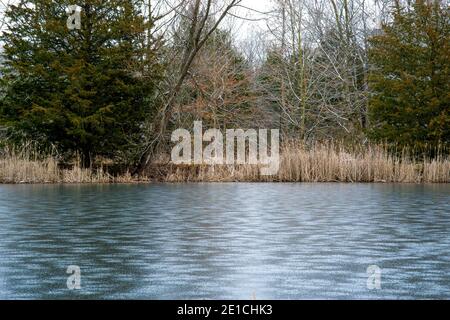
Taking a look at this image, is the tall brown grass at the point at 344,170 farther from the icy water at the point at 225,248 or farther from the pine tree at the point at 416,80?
the icy water at the point at 225,248

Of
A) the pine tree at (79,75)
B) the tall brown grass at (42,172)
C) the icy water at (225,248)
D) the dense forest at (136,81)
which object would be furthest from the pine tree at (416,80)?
the icy water at (225,248)

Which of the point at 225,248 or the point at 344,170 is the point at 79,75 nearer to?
the point at 344,170

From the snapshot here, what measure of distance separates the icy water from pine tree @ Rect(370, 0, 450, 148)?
972cm

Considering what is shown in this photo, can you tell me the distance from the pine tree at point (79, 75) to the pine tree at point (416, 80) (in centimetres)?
781

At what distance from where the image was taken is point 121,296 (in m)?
5.11

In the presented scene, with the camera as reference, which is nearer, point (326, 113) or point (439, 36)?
point (439, 36)

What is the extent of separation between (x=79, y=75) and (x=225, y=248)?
601 inches

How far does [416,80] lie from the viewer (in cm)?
2353

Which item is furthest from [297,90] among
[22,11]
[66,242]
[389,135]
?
[66,242]

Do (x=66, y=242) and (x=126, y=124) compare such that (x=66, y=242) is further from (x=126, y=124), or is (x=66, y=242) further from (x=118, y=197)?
(x=126, y=124)

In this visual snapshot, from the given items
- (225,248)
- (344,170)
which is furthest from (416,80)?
(225,248)
